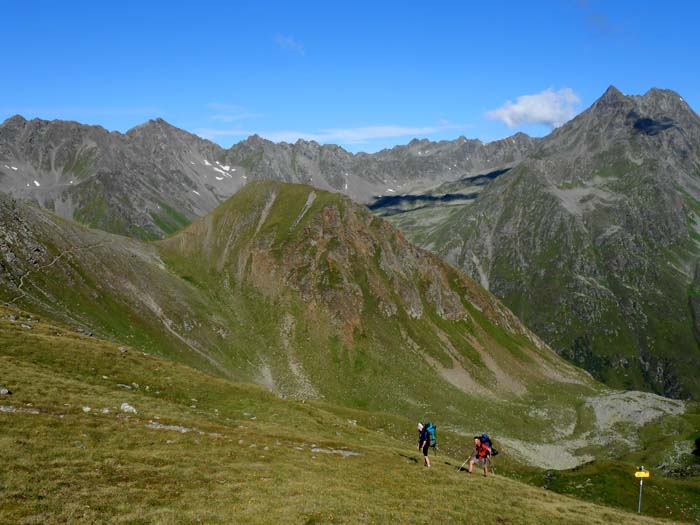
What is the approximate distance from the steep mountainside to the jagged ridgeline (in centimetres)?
51

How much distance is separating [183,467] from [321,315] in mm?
119560

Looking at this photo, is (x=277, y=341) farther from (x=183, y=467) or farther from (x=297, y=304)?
(x=183, y=467)

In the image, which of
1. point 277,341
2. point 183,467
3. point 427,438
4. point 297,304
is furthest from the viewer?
point 297,304

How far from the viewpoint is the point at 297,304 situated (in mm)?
152875

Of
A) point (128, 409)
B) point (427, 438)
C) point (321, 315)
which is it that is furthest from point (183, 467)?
point (321, 315)

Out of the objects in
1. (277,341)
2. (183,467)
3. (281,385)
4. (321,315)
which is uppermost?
(321,315)

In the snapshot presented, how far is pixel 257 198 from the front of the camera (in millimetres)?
194250

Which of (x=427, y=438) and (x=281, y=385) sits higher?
(x=427, y=438)

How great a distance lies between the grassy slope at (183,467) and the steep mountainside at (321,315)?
45.2 m

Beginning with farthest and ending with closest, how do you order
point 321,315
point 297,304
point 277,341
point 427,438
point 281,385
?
1. point 297,304
2. point 321,315
3. point 277,341
4. point 281,385
5. point 427,438

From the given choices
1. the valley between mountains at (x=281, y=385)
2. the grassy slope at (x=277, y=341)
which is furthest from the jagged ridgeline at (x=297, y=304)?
the valley between mountains at (x=281, y=385)

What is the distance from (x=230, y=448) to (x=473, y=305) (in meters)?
167

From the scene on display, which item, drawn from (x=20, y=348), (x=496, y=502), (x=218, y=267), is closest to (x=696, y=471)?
(x=496, y=502)

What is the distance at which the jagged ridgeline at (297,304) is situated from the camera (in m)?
111
